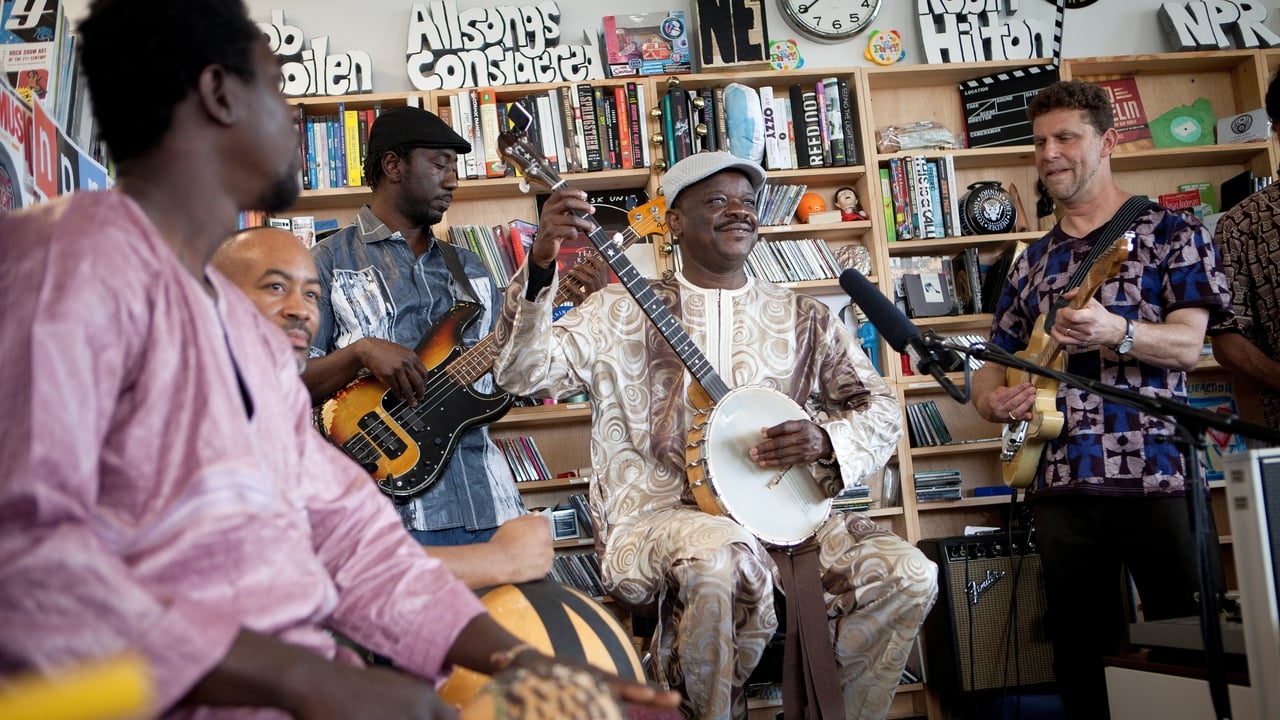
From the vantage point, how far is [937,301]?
16.1ft

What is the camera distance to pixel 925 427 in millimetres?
4809

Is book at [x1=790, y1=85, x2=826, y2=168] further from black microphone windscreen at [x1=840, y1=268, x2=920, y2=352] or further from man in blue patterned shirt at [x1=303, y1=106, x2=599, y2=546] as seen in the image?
black microphone windscreen at [x1=840, y1=268, x2=920, y2=352]

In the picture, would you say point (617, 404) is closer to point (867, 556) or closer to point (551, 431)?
point (867, 556)

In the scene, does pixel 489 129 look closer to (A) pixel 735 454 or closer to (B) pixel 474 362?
(B) pixel 474 362

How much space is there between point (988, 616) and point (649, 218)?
6.35ft

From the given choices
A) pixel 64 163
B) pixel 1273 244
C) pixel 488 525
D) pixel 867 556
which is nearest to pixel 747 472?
pixel 867 556

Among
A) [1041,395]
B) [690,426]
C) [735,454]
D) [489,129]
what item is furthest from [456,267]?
[1041,395]

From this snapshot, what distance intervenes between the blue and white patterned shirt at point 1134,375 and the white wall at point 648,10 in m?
2.42

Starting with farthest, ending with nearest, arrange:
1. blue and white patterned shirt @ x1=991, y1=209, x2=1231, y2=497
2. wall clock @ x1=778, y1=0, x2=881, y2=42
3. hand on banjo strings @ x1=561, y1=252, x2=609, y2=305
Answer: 1. wall clock @ x1=778, y1=0, x2=881, y2=42
2. hand on banjo strings @ x1=561, y1=252, x2=609, y2=305
3. blue and white patterned shirt @ x1=991, y1=209, x2=1231, y2=497

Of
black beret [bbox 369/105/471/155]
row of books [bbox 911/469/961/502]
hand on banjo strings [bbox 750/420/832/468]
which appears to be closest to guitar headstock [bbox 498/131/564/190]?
black beret [bbox 369/105/471/155]

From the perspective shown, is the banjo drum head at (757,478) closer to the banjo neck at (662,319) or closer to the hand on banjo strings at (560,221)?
the banjo neck at (662,319)

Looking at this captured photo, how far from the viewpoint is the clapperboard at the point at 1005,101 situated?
198 inches

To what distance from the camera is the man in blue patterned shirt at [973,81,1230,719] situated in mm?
2877

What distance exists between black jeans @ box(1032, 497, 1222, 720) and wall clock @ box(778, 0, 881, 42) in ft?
9.30
